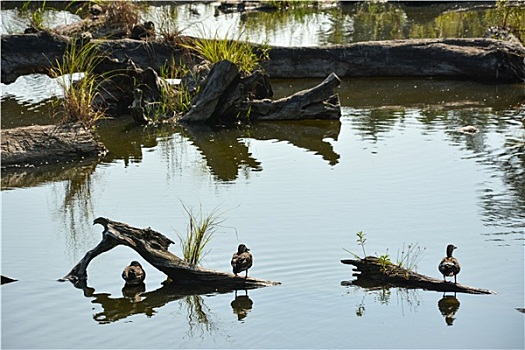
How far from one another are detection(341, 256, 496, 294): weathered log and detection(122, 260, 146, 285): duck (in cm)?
152

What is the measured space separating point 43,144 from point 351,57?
6.38m

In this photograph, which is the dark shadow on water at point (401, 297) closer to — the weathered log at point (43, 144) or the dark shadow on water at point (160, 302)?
the dark shadow on water at point (160, 302)

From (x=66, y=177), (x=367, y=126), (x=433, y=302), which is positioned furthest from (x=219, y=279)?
(x=367, y=126)

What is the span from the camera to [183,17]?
23.5m

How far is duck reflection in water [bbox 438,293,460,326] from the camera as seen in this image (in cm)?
650

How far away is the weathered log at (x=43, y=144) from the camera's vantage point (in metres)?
11.2

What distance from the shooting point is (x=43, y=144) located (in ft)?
37.3

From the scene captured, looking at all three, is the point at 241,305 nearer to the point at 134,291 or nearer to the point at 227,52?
the point at 134,291

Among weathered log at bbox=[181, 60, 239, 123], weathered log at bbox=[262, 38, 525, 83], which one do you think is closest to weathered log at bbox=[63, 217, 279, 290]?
weathered log at bbox=[181, 60, 239, 123]

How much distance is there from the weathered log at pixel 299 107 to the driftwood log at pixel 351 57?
93.0 inches

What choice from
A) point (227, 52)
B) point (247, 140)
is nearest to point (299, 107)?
point (247, 140)

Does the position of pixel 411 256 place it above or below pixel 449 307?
above

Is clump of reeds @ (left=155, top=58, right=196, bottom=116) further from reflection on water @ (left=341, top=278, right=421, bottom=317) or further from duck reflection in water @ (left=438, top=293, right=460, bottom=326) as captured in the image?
duck reflection in water @ (left=438, top=293, right=460, bottom=326)

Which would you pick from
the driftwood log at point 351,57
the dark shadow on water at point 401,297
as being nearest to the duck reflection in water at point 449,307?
the dark shadow on water at point 401,297
